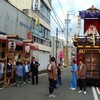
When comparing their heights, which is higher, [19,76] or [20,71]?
[20,71]

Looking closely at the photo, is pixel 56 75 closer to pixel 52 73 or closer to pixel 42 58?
pixel 52 73

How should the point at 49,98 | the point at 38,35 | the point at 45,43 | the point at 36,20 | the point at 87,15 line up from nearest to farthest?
1. the point at 49,98
2. the point at 87,15
3. the point at 36,20
4. the point at 38,35
5. the point at 45,43

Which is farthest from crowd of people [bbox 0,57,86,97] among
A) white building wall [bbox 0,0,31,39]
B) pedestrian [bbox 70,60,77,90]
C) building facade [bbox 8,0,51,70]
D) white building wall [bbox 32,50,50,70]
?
white building wall [bbox 32,50,50,70]

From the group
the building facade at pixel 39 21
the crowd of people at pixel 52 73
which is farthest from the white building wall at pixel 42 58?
the crowd of people at pixel 52 73

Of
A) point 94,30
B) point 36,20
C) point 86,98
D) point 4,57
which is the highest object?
point 36,20

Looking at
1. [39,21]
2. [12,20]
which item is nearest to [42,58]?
[39,21]

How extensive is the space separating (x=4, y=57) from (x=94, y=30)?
7202 mm

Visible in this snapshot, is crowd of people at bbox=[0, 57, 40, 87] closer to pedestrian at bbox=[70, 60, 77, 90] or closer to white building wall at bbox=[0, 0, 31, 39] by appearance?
pedestrian at bbox=[70, 60, 77, 90]

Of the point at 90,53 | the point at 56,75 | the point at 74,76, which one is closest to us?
the point at 56,75

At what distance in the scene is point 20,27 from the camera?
3166cm

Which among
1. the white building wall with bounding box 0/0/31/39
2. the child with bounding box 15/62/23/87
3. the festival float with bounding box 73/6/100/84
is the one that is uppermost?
the white building wall with bounding box 0/0/31/39

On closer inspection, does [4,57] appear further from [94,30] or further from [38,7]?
[38,7]

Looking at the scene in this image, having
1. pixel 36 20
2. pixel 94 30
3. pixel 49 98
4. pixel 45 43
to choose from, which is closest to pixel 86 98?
pixel 49 98

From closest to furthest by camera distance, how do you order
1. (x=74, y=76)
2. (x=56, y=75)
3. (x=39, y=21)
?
(x=56, y=75) → (x=74, y=76) → (x=39, y=21)
